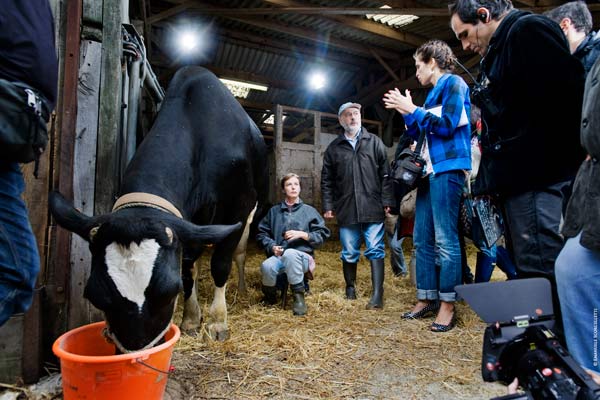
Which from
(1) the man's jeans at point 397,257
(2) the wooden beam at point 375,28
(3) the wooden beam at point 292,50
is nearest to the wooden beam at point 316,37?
(3) the wooden beam at point 292,50

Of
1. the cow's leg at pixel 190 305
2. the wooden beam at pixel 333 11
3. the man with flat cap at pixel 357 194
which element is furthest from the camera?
the wooden beam at pixel 333 11

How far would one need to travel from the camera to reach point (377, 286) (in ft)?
12.8

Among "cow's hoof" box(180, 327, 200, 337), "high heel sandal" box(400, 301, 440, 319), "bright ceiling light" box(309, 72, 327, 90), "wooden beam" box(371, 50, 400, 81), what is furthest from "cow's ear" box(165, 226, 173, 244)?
"bright ceiling light" box(309, 72, 327, 90)

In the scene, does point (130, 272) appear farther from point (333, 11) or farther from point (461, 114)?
point (333, 11)

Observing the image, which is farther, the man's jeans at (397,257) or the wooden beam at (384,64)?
the wooden beam at (384,64)

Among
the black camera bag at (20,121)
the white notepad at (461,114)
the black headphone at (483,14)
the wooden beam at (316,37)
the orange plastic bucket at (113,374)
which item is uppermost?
the wooden beam at (316,37)

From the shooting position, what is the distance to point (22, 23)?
1213mm

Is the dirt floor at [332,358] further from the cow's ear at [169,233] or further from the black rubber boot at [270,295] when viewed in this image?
the cow's ear at [169,233]

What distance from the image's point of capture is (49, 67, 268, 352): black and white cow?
5.90 ft

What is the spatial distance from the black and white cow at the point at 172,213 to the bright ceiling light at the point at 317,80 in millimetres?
6272

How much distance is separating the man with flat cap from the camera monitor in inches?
101

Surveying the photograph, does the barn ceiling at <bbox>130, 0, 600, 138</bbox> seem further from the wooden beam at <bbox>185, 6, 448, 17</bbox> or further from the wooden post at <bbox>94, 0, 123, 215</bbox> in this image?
the wooden post at <bbox>94, 0, 123, 215</bbox>


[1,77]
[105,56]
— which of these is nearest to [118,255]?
[1,77]

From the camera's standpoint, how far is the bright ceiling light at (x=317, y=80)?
390 inches
